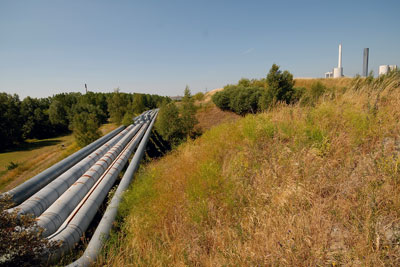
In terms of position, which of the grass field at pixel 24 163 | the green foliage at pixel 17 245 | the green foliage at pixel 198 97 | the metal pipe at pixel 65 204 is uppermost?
the green foliage at pixel 198 97

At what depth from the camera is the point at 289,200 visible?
2.59 meters

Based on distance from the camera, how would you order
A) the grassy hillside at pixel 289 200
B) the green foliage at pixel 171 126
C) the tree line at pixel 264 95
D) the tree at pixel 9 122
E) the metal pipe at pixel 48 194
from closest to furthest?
the grassy hillside at pixel 289 200
the metal pipe at pixel 48 194
the tree line at pixel 264 95
the green foliage at pixel 171 126
the tree at pixel 9 122

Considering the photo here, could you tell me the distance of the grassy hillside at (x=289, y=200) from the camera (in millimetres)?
1839

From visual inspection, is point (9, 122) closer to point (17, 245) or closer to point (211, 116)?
point (211, 116)

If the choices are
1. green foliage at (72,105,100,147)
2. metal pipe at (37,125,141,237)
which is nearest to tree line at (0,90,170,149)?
green foliage at (72,105,100,147)

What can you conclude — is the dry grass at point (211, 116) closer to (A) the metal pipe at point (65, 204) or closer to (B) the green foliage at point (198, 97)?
(B) the green foliage at point (198, 97)

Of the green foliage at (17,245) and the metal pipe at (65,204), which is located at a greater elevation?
the green foliage at (17,245)

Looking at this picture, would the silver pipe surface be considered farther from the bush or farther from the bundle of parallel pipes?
the bush

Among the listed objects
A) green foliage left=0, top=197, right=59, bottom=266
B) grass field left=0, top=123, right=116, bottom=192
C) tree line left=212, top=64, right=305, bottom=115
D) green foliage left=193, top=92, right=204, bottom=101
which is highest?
green foliage left=193, top=92, right=204, bottom=101

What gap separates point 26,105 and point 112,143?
38115 mm

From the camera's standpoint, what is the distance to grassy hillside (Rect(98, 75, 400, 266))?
1.84 metres

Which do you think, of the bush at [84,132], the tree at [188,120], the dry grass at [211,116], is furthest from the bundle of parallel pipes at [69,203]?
the dry grass at [211,116]

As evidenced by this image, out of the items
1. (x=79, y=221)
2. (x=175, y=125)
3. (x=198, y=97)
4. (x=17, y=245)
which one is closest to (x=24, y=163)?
(x=175, y=125)

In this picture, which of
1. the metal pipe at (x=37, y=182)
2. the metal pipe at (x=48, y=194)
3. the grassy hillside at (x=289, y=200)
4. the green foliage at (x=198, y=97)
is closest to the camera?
the grassy hillside at (x=289, y=200)
